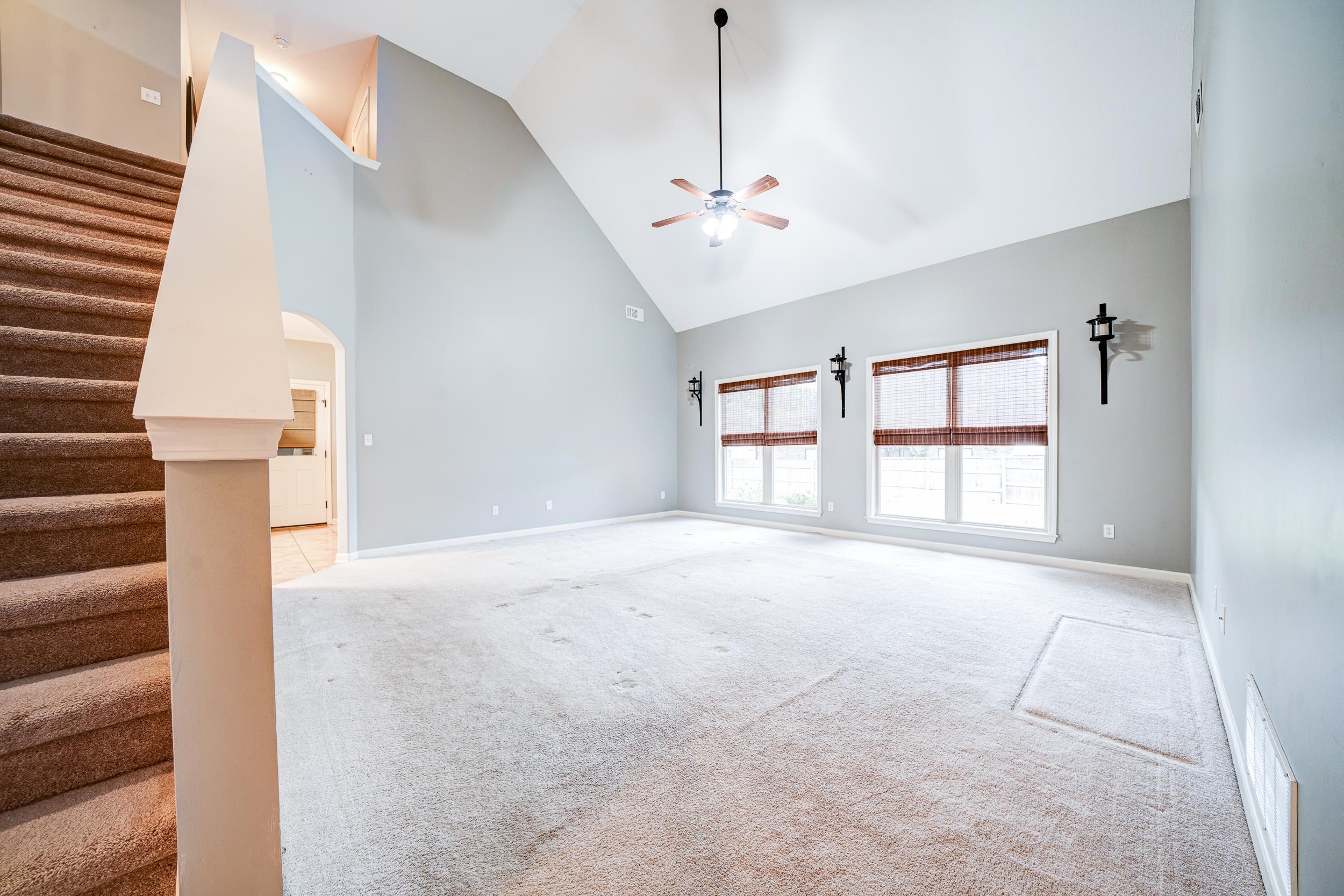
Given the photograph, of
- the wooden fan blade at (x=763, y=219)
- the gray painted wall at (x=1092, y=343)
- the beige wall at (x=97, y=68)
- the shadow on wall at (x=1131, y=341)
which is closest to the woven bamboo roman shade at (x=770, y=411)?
the gray painted wall at (x=1092, y=343)

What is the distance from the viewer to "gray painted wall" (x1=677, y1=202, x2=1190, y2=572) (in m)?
3.87

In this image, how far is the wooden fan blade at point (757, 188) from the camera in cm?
350

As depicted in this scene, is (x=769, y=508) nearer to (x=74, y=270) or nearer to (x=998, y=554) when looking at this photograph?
(x=998, y=554)

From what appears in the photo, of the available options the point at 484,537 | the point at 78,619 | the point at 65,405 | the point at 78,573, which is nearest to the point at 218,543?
the point at 78,619

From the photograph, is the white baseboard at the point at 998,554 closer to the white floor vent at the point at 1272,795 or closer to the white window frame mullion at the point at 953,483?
the white window frame mullion at the point at 953,483

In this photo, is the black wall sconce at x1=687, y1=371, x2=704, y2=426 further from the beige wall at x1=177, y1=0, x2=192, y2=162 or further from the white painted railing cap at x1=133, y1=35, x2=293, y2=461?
the white painted railing cap at x1=133, y1=35, x2=293, y2=461

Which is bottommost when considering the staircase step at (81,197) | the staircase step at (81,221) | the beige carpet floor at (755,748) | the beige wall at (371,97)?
the beige carpet floor at (755,748)

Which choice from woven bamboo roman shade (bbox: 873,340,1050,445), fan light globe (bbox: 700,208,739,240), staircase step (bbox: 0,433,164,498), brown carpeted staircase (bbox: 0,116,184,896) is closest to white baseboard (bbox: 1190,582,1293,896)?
woven bamboo roman shade (bbox: 873,340,1050,445)

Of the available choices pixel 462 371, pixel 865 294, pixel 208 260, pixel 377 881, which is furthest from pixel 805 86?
pixel 377 881

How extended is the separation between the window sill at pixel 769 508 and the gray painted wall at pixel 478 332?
136cm

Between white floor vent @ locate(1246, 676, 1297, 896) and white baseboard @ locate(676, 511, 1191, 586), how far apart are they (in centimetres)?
312

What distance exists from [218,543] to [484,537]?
5058mm

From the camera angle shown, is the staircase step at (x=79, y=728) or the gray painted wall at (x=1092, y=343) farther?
the gray painted wall at (x=1092, y=343)

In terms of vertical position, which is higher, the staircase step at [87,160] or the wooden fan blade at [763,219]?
the wooden fan blade at [763,219]
